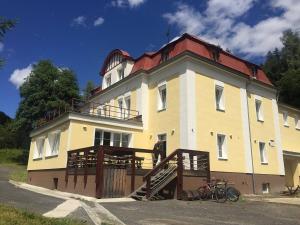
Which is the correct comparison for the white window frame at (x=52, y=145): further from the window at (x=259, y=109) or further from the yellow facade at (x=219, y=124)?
Result: the window at (x=259, y=109)

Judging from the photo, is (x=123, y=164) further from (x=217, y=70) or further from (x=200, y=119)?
(x=217, y=70)

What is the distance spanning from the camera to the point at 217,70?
71.0 feet

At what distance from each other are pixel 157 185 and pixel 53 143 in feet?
35.3

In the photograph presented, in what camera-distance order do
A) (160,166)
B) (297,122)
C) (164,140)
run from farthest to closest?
(297,122) → (164,140) → (160,166)

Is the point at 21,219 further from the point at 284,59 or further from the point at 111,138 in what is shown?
the point at 284,59

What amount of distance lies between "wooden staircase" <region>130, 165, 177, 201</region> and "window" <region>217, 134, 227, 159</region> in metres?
5.65

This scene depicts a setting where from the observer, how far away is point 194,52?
66.6 ft

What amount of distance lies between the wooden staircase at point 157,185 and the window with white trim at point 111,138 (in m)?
5.84

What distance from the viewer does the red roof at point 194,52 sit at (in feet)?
69.4

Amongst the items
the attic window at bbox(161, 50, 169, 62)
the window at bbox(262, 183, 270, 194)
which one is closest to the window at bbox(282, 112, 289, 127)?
the window at bbox(262, 183, 270, 194)

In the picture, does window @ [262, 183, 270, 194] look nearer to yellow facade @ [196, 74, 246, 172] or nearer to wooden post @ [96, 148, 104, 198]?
yellow facade @ [196, 74, 246, 172]

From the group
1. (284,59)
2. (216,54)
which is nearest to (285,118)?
(216,54)

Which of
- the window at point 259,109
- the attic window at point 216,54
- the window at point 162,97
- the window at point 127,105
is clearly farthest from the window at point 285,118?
the window at point 127,105

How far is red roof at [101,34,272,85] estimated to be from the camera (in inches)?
833
